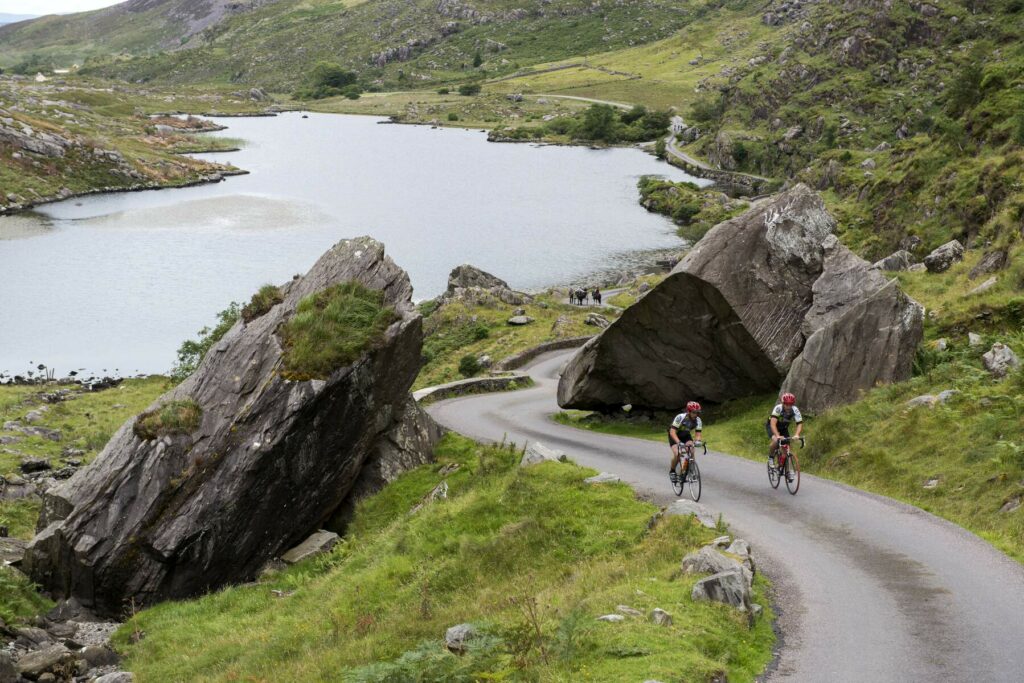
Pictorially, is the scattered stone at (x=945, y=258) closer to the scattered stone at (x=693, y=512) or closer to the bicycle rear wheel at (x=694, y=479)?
the bicycle rear wheel at (x=694, y=479)

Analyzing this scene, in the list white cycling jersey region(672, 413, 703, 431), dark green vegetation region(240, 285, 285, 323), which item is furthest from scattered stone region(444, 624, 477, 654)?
dark green vegetation region(240, 285, 285, 323)

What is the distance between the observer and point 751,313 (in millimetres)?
33125

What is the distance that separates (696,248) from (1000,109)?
35106mm

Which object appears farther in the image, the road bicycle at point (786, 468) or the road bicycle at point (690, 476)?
the road bicycle at point (786, 468)

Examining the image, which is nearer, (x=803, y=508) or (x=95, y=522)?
(x=803, y=508)

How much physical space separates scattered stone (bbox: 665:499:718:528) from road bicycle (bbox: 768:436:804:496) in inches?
162

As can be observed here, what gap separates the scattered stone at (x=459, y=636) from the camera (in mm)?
15059

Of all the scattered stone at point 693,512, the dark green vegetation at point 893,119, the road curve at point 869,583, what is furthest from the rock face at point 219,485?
the dark green vegetation at point 893,119

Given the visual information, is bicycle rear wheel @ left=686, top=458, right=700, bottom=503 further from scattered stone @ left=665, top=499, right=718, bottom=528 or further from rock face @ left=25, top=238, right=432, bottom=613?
rock face @ left=25, top=238, right=432, bottom=613

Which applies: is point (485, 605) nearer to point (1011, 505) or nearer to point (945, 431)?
point (1011, 505)

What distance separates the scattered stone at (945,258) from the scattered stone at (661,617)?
33.0 m

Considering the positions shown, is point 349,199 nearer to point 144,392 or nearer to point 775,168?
point 775,168

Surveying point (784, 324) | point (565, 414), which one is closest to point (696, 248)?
point (784, 324)

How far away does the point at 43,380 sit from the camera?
201ft
